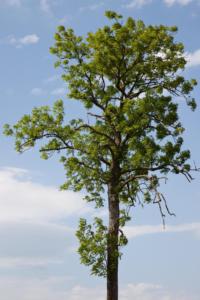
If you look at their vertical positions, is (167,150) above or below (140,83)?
below

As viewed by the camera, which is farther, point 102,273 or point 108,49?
point 108,49

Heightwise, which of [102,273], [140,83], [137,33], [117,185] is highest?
[137,33]

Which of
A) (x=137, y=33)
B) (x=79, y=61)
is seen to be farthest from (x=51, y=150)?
(x=137, y=33)

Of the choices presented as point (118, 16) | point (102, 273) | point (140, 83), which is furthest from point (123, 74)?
point (102, 273)

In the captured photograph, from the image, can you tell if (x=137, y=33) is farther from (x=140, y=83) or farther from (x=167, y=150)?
(x=167, y=150)

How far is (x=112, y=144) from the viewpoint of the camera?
28.2m

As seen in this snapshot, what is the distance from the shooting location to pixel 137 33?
92.9 feet

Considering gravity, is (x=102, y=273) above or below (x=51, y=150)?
below

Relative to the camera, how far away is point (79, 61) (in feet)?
95.8

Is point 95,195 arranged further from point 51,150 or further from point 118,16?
point 118,16

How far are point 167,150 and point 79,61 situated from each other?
21.1 feet

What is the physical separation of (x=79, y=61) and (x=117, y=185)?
6.63 meters

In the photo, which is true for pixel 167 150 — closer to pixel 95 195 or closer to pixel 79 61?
pixel 95 195

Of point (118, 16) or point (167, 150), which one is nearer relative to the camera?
point (167, 150)
